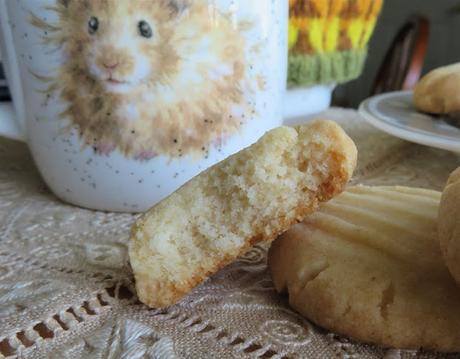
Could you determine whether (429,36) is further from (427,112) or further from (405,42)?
(427,112)

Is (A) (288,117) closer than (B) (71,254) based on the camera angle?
No

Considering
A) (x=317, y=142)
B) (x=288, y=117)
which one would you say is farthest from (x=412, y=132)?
(x=317, y=142)

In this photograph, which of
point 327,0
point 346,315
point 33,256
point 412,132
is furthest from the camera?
point 327,0

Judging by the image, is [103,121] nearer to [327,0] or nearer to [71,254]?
[71,254]

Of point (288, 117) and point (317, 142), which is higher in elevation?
point (317, 142)

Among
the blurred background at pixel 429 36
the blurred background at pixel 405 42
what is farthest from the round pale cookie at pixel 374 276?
the blurred background at pixel 429 36

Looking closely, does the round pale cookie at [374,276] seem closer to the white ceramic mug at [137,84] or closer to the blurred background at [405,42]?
the white ceramic mug at [137,84]

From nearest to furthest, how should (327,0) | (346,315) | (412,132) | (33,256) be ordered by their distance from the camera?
1. (346,315)
2. (33,256)
3. (412,132)
4. (327,0)

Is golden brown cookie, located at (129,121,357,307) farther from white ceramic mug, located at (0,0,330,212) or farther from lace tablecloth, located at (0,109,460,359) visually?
white ceramic mug, located at (0,0,330,212)
